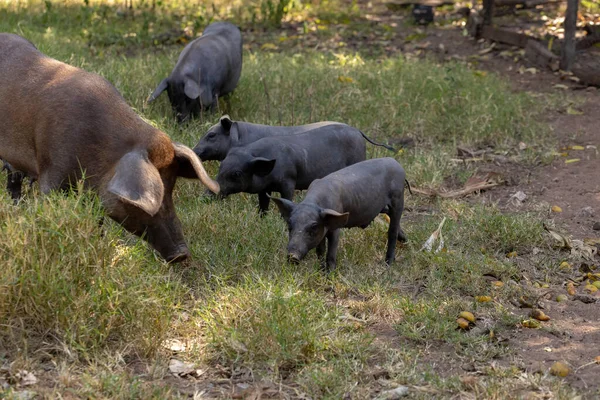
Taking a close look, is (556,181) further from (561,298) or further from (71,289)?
(71,289)

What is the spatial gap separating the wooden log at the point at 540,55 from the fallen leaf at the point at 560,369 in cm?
694

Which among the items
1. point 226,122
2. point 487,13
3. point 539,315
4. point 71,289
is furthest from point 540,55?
point 71,289

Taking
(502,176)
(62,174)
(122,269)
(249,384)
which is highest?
(62,174)

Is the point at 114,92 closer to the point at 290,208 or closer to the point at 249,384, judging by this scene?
the point at 290,208

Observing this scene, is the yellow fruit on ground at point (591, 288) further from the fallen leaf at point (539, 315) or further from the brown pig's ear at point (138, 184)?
the brown pig's ear at point (138, 184)

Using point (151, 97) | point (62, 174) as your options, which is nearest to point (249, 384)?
point (62, 174)

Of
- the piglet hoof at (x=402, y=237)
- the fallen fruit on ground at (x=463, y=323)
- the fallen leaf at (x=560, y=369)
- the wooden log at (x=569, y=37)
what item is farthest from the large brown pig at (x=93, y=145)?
the wooden log at (x=569, y=37)

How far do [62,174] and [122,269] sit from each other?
2.39 feet

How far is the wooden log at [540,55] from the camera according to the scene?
10.5 meters

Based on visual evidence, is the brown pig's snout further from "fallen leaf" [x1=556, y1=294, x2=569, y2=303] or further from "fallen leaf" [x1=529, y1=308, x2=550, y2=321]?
"fallen leaf" [x1=556, y1=294, x2=569, y2=303]

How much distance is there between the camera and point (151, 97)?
291 inches

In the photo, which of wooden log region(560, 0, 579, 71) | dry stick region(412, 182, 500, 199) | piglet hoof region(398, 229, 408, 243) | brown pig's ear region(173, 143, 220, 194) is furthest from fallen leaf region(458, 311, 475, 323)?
wooden log region(560, 0, 579, 71)

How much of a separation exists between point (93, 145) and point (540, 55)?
289 inches

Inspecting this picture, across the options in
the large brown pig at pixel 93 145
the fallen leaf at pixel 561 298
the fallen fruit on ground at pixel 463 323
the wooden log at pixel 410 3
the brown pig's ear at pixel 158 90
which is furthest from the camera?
the wooden log at pixel 410 3
